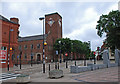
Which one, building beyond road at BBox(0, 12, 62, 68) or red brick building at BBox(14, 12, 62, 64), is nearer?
building beyond road at BBox(0, 12, 62, 68)

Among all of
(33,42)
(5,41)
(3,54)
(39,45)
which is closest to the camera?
(3,54)

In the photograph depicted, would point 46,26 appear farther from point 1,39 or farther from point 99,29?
point 1,39

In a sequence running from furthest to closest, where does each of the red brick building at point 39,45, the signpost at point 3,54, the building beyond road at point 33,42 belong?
1. the red brick building at point 39,45
2. the building beyond road at point 33,42
3. the signpost at point 3,54

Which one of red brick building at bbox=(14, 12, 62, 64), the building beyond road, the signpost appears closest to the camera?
the signpost

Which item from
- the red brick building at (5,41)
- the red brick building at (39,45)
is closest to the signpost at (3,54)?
the red brick building at (5,41)

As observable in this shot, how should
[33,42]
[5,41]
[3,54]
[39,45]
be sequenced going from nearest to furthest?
[3,54], [5,41], [39,45], [33,42]

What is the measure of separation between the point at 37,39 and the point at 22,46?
9.33 m

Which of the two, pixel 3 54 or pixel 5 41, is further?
pixel 5 41

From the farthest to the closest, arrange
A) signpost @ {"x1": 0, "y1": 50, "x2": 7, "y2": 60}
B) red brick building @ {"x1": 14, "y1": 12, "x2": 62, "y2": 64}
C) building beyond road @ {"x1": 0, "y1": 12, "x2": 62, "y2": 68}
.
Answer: red brick building @ {"x1": 14, "y1": 12, "x2": 62, "y2": 64} → building beyond road @ {"x1": 0, "y1": 12, "x2": 62, "y2": 68} → signpost @ {"x1": 0, "y1": 50, "x2": 7, "y2": 60}

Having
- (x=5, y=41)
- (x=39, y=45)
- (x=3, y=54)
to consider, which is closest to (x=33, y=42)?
(x=39, y=45)

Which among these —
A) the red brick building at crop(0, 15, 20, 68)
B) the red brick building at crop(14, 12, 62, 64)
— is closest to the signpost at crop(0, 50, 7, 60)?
the red brick building at crop(0, 15, 20, 68)

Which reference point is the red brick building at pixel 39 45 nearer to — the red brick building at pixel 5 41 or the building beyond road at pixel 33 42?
the building beyond road at pixel 33 42

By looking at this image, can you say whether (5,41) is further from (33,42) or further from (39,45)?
(33,42)

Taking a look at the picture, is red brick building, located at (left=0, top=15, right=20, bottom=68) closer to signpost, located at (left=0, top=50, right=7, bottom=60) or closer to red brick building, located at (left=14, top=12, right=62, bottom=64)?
signpost, located at (left=0, top=50, right=7, bottom=60)
